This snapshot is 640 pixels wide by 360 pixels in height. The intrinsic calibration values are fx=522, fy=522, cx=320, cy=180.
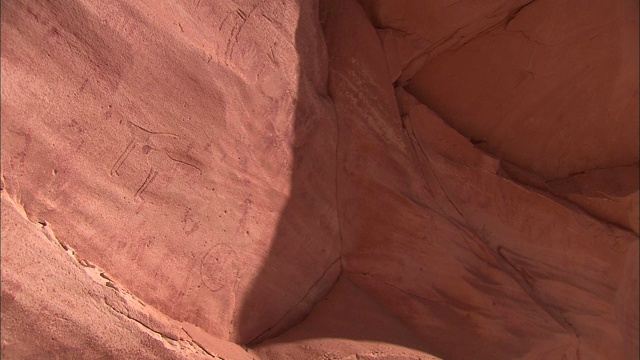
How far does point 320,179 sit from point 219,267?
2.29ft

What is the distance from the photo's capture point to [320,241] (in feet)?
8.46

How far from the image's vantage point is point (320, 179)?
8.57 feet

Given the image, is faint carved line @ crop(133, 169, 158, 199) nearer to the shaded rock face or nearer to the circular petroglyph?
the shaded rock face

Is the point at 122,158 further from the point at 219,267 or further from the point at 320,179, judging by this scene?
the point at 320,179

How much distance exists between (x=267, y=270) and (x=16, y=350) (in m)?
1.01

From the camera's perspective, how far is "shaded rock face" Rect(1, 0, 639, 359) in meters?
1.83

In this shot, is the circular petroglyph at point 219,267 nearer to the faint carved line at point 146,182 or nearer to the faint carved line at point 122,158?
the faint carved line at point 146,182

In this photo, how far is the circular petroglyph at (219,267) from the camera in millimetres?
2168

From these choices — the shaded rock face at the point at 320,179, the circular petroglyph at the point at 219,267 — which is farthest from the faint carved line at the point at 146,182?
the circular petroglyph at the point at 219,267

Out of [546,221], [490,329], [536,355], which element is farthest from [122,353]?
[546,221]

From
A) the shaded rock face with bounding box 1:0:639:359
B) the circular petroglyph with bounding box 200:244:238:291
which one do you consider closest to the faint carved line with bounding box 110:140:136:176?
the shaded rock face with bounding box 1:0:639:359

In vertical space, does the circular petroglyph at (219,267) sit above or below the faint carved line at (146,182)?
below

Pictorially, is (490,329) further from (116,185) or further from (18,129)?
(18,129)

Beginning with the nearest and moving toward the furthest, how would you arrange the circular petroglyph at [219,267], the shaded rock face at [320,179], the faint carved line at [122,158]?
the shaded rock face at [320,179] < the faint carved line at [122,158] < the circular petroglyph at [219,267]
